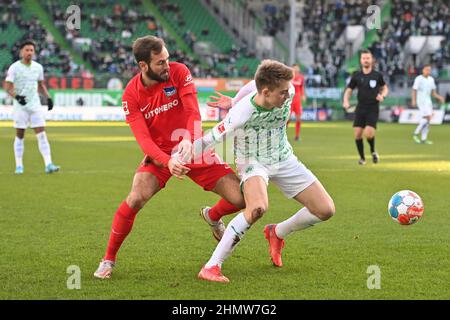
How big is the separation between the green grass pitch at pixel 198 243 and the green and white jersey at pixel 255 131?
0.97 metres

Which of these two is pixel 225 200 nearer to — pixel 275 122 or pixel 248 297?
pixel 275 122

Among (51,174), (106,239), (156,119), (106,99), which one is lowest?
(106,99)

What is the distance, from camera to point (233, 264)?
286 inches

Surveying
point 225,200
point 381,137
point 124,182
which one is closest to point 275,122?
point 225,200

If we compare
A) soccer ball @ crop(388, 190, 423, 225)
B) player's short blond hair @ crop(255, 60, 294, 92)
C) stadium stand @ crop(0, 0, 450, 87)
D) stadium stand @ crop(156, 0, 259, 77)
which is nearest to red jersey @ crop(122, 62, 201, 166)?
player's short blond hair @ crop(255, 60, 294, 92)

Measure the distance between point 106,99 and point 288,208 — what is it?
29.1m

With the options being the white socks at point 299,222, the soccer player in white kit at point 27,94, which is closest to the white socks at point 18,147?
the soccer player in white kit at point 27,94

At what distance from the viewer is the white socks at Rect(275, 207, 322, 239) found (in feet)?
23.5

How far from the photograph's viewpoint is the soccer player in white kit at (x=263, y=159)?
6508 mm

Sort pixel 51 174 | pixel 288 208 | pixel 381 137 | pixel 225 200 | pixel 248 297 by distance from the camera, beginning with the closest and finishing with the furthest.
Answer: pixel 248 297 → pixel 225 200 → pixel 288 208 → pixel 51 174 → pixel 381 137

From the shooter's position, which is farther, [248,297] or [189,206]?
[189,206]

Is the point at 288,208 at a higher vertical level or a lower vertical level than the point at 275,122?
lower

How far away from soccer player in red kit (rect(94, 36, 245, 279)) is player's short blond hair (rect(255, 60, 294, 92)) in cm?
71

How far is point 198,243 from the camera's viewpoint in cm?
831
